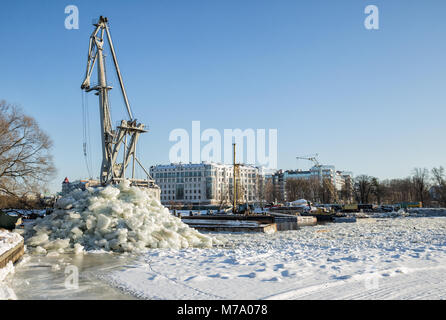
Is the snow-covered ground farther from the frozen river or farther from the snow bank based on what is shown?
the snow bank

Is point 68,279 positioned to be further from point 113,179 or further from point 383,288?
point 113,179

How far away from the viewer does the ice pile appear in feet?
38.2

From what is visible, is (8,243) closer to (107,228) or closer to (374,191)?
(107,228)

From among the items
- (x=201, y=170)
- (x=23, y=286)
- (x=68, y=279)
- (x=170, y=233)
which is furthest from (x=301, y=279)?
(x=201, y=170)

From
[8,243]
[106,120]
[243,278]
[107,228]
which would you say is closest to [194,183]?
[106,120]

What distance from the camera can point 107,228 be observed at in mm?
12398

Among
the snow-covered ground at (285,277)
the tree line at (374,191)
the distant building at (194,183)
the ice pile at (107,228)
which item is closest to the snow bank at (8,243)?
the ice pile at (107,228)

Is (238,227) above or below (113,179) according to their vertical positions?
below

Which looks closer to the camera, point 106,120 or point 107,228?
point 107,228

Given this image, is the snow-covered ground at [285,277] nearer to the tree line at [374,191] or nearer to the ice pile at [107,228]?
the ice pile at [107,228]

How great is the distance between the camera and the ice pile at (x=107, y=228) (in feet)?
38.2

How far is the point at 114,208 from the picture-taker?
13164mm

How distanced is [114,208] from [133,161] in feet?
80.3

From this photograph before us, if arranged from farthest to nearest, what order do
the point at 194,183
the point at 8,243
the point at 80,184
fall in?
the point at 194,183
the point at 80,184
the point at 8,243
